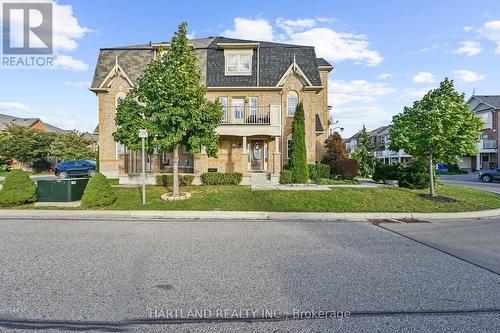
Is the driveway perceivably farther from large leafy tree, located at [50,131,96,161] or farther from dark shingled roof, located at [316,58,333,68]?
large leafy tree, located at [50,131,96,161]

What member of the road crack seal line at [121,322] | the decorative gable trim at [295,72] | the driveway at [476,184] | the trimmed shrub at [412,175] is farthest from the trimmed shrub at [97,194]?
the driveway at [476,184]

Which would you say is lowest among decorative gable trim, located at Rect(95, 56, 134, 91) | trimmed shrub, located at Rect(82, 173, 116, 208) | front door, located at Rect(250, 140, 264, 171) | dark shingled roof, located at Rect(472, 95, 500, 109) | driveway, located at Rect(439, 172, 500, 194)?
driveway, located at Rect(439, 172, 500, 194)

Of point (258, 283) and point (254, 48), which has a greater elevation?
point (254, 48)

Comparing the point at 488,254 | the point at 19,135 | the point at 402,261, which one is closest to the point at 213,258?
the point at 402,261

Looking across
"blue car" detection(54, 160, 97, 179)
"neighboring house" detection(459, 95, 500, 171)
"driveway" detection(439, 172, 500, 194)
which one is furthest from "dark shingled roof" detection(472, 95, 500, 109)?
"blue car" detection(54, 160, 97, 179)

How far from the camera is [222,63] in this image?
21375mm

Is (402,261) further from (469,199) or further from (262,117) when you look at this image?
(262,117)

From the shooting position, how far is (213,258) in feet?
18.5

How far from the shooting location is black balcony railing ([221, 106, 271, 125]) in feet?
63.2

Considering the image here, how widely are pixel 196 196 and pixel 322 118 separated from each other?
54.5 feet

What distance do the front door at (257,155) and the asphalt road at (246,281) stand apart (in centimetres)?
1329

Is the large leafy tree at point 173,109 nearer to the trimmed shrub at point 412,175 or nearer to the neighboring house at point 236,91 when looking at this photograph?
the neighboring house at point 236,91

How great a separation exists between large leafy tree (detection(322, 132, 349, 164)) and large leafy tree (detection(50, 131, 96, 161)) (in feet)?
119

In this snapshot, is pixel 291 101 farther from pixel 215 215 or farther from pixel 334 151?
pixel 215 215
